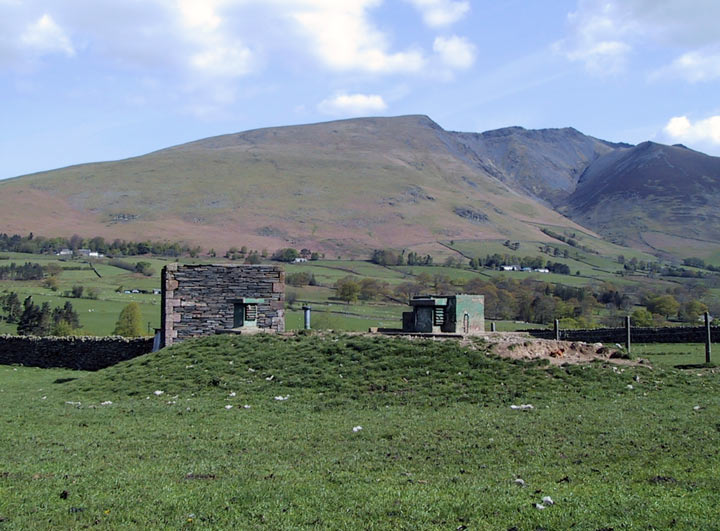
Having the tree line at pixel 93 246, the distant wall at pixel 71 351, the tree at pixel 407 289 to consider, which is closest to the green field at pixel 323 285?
the tree at pixel 407 289

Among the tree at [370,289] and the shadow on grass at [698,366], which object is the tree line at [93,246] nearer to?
the tree at [370,289]

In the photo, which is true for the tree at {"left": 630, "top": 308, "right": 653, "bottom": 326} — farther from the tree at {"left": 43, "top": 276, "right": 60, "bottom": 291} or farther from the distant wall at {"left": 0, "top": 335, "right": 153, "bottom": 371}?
the tree at {"left": 43, "top": 276, "right": 60, "bottom": 291}

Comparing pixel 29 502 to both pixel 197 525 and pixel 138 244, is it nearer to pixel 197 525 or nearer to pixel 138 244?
pixel 197 525

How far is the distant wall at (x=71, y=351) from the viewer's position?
114 feet

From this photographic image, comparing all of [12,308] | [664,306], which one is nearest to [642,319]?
[664,306]

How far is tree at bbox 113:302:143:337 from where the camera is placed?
243 ft

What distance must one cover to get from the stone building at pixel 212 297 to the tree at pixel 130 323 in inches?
1821

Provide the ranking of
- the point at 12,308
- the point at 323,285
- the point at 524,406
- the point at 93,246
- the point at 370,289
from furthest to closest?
the point at 93,246 < the point at 323,285 < the point at 370,289 < the point at 12,308 < the point at 524,406

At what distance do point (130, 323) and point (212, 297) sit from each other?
49.7 m

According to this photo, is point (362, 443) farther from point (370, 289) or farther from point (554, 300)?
point (370, 289)

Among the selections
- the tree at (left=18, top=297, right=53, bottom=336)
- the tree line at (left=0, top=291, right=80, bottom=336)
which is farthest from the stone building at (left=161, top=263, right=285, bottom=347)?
the tree at (left=18, top=297, right=53, bottom=336)

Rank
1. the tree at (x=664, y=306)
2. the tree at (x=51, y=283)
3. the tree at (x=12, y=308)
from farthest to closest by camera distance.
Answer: the tree at (x=51, y=283) → the tree at (x=664, y=306) → the tree at (x=12, y=308)

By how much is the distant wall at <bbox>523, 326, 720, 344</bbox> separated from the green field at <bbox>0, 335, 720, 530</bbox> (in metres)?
11.5

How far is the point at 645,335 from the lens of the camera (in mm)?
33500
